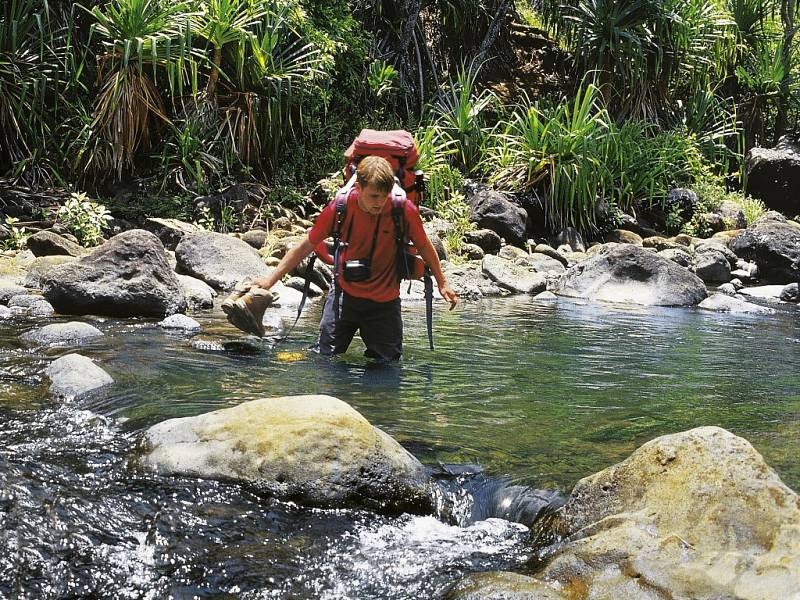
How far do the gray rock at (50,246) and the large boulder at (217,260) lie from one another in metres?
1.14

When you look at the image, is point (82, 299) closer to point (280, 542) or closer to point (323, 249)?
point (323, 249)

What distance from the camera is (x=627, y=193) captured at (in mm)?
15383

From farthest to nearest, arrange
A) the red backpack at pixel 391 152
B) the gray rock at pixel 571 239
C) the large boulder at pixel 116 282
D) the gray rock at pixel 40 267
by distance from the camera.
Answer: the gray rock at pixel 571 239 < the gray rock at pixel 40 267 < the large boulder at pixel 116 282 < the red backpack at pixel 391 152

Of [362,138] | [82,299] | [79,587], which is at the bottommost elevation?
[79,587]

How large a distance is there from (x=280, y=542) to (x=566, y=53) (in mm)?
17348

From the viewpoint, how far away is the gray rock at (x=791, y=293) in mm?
11461

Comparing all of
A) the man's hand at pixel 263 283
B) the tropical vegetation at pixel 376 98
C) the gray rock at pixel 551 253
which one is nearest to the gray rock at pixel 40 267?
the tropical vegetation at pixel 376 98

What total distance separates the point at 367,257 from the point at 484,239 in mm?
7440

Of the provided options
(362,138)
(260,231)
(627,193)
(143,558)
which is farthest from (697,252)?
(143,558)

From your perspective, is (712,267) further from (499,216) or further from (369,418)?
(369,418)

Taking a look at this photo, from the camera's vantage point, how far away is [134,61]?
12008 mm

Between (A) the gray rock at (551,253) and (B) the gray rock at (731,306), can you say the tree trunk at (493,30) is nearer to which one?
(A) the gray rock at (551,253)

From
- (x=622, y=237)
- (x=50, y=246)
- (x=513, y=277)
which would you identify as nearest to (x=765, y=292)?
(x=622, y=237)

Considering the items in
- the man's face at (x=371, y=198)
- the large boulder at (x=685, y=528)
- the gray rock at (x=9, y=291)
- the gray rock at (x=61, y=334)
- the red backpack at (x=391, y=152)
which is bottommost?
the large boulder at (x=685, y=528)
